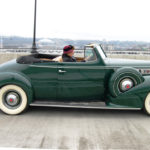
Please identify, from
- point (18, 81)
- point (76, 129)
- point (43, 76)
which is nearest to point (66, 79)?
point (43, 76)

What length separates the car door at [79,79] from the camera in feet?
15.1

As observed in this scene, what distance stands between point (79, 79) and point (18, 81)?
51.9 inches

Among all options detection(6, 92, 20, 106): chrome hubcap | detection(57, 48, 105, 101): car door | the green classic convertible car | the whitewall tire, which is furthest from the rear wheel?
detection(6, 92, 20, 106): chrome hubcap

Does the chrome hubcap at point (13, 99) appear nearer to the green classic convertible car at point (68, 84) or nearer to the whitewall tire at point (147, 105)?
the green classic convertible car at point (68, 84)

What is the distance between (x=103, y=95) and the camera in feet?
15.6

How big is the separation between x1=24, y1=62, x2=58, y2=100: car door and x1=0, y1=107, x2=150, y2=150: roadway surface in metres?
0.57

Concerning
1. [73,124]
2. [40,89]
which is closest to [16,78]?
[40,89]

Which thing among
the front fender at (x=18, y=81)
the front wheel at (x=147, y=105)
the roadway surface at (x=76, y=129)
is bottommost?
the roadway surface at (x=76, y=129)

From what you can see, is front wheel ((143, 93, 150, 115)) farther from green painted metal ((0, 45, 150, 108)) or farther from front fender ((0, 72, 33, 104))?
front fender ((0, 72, 33, 104))

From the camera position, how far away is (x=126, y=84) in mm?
4590

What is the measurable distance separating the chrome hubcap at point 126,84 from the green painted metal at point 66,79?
106 millimetres

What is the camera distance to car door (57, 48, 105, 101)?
15.1ft

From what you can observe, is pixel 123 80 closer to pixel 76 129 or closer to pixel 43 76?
pixel 76 129

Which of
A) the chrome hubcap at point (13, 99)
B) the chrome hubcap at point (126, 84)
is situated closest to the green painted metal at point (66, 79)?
the chrome hubcap at point (126, 84)
